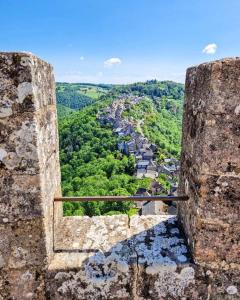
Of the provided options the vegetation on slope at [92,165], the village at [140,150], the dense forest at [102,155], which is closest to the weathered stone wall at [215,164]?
the dense forest at [102,155]

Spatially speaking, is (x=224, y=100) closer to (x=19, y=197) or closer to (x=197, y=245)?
(x=197, y=245)

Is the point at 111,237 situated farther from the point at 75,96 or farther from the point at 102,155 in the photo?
the point at 75,96

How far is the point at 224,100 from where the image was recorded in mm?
2021

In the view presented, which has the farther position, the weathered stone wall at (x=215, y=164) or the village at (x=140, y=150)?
the village at (x=140, y=150)

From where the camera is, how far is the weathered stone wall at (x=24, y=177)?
201cm

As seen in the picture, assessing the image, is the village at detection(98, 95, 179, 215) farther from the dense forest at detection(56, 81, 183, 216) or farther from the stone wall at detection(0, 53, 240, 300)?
the stone wall at detection(0, 53, 240, 300)

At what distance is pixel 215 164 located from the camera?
6.99ft

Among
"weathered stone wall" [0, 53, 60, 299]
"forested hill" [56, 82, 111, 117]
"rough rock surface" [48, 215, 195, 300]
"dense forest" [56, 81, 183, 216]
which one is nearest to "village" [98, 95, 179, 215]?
"dense forest" [56, 81, 183, 216]

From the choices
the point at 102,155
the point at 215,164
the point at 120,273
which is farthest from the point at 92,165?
the point at 215,164

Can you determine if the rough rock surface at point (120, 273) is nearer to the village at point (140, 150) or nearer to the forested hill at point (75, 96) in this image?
the village at point (140, 150)

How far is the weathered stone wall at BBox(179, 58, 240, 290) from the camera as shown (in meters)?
2.01

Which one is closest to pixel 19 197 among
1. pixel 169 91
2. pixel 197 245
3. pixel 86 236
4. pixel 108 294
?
pixel 86 236

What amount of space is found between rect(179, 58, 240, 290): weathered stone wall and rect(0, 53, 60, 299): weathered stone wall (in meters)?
1.07

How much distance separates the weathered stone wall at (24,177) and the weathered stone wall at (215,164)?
107 centimetres
